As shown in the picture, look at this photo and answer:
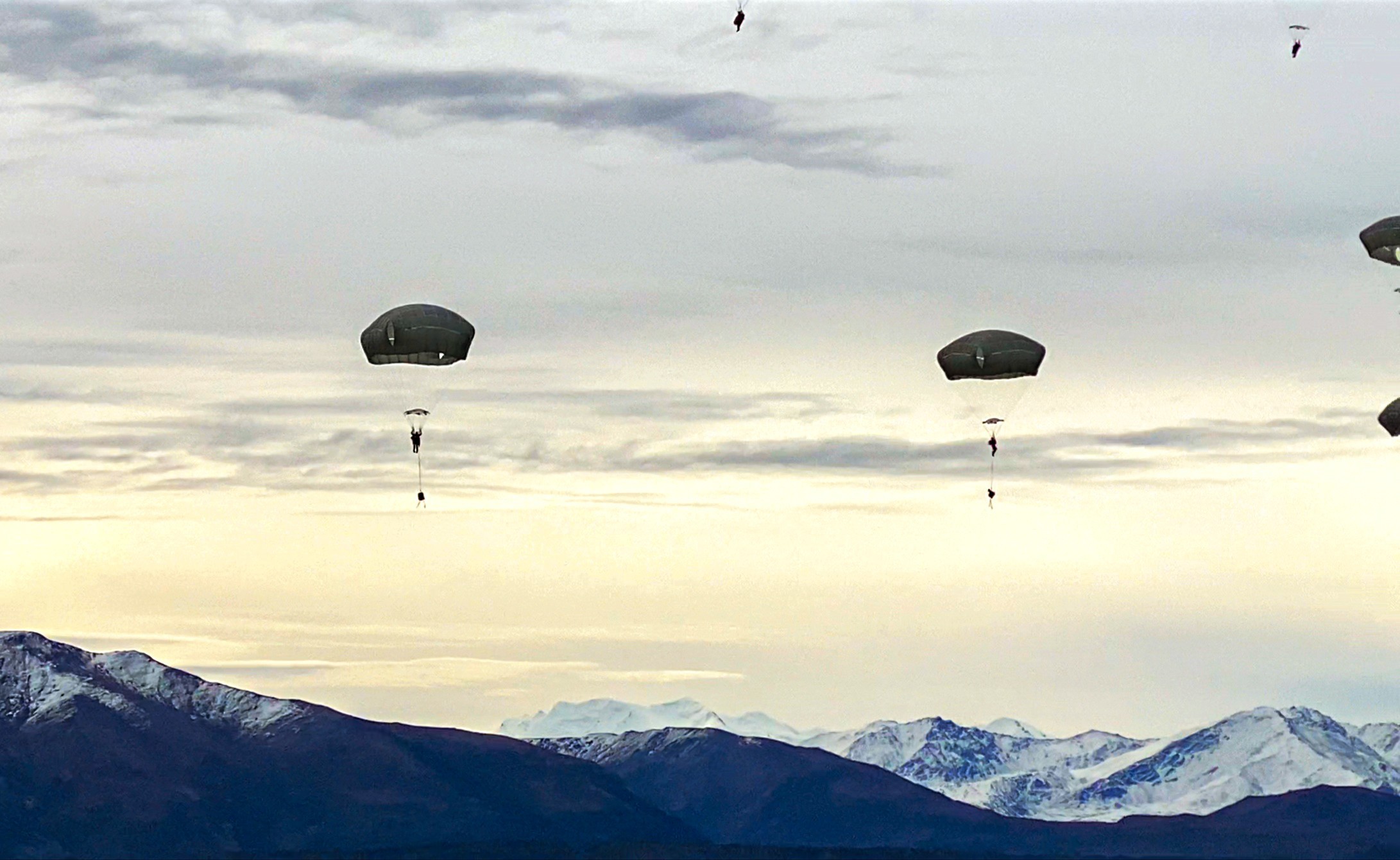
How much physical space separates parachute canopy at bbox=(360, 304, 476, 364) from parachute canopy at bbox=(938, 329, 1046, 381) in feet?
121

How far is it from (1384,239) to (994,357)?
110ft

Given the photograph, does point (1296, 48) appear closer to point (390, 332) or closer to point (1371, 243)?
point (1371, 243)

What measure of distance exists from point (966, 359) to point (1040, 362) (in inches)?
248

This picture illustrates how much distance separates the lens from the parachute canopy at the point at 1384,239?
17762 cm

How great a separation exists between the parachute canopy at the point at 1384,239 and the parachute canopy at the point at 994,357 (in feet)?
92.6

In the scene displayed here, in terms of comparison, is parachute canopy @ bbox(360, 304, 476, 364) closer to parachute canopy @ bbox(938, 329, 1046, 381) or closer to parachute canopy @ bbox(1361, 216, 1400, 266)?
parachute canopy @ bbox(938, 329, 1046, 381)

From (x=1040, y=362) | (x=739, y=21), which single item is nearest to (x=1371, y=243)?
(x=1040, y=362)

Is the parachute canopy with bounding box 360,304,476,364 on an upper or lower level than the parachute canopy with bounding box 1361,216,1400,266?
lower

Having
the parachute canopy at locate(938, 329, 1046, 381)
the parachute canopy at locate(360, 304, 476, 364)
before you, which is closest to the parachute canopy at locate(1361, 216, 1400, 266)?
the parachute canopy at locate(938, 329, 1046, 381)

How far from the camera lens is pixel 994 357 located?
6757 inches

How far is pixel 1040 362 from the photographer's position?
175 metres

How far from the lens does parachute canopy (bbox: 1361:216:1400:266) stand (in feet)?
583

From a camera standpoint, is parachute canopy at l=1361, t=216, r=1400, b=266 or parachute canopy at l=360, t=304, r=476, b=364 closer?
parachute canopy at l=360, t=304, r=476, b=364

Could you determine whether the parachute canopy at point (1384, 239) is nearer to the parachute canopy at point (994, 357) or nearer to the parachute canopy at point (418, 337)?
the parachute canopy at point (994, 357)
